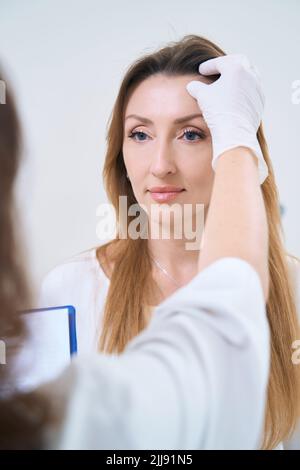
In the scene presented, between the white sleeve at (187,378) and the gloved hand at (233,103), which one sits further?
the gloved hand at (233,103)

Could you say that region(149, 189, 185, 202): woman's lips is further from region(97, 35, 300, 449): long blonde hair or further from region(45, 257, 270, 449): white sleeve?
region(45, 257, 270, 449): white sleeve

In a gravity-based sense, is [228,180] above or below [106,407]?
above

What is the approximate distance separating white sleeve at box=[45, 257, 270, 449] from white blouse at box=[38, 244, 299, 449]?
0.53m

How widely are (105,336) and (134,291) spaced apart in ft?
0.36

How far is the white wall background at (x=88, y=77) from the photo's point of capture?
108 cm

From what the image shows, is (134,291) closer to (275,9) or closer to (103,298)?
(103,298)

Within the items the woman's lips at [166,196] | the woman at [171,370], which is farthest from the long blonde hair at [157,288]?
the woman at [171,370]

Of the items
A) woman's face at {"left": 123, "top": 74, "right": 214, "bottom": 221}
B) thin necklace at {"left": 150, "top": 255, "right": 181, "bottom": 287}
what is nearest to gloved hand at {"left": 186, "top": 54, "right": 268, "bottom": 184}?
woman's face at {"left": 123, "top": 74, "right": 214, "bottom": 221}

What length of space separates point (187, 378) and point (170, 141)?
60 centimetres

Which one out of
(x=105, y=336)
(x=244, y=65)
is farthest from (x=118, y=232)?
(x=244, y=65)

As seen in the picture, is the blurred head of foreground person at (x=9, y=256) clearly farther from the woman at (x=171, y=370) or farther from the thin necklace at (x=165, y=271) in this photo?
the thin necklace at (x=165, y=271)

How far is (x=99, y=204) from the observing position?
3.73ft

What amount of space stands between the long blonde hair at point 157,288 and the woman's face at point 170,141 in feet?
0.12

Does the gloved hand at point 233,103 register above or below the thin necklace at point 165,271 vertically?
above
